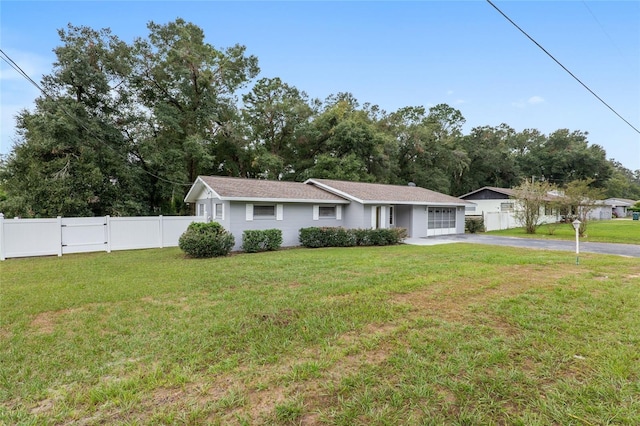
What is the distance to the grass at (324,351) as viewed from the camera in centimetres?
265

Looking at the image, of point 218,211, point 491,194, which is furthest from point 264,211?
point 491,194

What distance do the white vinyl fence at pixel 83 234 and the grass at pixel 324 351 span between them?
547 centimetres

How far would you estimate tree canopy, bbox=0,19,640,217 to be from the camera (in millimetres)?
17109

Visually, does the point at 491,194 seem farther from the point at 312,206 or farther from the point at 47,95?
the point at 47,95

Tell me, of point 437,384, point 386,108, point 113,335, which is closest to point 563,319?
point 437,384

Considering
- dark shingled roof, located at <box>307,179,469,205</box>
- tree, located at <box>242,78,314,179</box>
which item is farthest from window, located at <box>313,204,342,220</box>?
tree, located at <box>242,78,314,179</box>

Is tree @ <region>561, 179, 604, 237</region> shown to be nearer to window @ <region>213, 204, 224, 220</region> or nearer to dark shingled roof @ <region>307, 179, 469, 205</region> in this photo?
dark shingled roof @ <region>307, 179, 469, 205</region>

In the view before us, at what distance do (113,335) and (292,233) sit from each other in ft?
35.6

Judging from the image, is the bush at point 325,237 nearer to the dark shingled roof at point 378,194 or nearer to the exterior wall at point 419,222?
the dark shingled roof at point 378,194

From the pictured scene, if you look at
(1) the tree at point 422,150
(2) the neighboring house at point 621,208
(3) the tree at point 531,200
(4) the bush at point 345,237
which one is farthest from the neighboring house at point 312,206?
(2) the neighboring house at point 621,208

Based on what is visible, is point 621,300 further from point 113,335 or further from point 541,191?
point 541,191

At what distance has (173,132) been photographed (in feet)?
75.2

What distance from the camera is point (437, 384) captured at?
2969 mm

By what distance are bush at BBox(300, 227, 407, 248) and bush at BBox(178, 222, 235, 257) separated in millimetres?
3808
